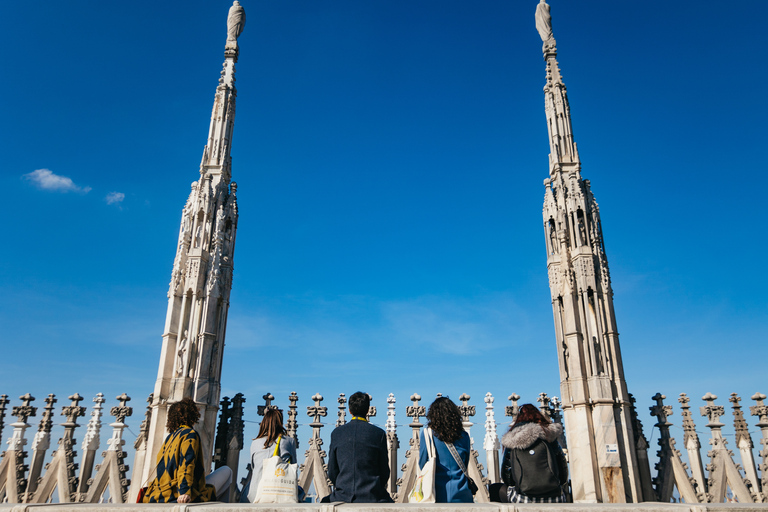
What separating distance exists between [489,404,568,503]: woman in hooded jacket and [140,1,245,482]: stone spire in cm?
983

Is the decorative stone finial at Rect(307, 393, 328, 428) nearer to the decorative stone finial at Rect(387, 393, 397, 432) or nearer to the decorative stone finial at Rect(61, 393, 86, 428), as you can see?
the decorative stone finial at Rect(387, 393, 397, 432)

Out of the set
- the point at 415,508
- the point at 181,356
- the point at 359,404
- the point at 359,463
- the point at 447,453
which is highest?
the point at 181,356

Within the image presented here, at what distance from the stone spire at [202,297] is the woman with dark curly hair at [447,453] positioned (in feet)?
31.2

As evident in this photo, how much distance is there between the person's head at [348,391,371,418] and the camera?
5.97 m

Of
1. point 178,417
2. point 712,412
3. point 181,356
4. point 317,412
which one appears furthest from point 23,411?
point 712,412

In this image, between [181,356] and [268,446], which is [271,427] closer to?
[268,446]

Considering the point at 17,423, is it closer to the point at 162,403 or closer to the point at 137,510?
the point at 162,403

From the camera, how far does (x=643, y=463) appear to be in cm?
1345

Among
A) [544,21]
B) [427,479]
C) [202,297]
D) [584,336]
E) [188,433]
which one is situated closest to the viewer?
[427,479]

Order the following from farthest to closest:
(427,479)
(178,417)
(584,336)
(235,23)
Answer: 1. (235,23)
2. (584,336)
3. (178,417)
4. (427,479)

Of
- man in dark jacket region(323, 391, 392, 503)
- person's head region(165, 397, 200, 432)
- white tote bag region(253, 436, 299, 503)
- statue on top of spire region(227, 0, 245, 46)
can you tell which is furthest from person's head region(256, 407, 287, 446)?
statue on top of spire region(227, 0, 245, 46)

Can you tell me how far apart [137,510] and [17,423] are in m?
15.1

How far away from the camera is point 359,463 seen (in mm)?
5586

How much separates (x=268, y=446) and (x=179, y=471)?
0.97 meters
